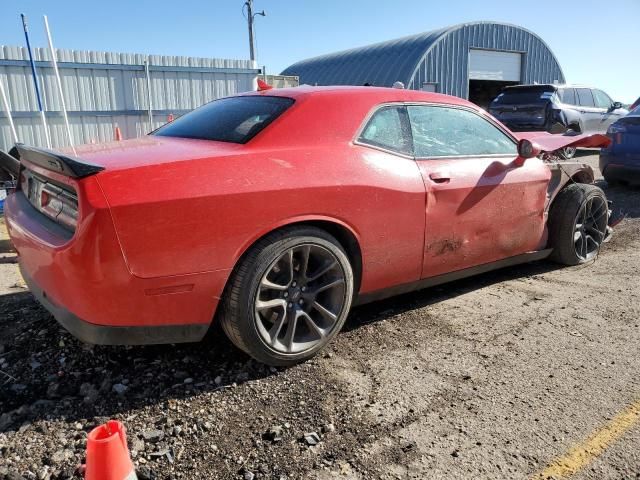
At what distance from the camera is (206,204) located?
2.43 m

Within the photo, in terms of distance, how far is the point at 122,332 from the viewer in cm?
241

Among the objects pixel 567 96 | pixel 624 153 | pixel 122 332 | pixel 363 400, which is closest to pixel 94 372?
pixel 122 332

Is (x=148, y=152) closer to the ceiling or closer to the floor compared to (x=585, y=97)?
closer to the ceiling

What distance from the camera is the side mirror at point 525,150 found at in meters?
3.88

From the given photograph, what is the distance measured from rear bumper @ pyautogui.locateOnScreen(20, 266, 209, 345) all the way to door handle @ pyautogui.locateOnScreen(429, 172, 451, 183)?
169 cm

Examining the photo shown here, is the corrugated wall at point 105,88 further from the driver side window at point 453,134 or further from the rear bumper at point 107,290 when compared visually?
the driver side window at point 453,134

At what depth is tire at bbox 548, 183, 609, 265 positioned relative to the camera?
174 inches

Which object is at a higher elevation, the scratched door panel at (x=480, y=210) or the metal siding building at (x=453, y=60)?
the metal siding building at (x=453, y=60)

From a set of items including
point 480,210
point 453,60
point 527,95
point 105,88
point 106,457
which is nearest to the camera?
point 106,457

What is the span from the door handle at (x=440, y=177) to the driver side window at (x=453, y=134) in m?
0.15

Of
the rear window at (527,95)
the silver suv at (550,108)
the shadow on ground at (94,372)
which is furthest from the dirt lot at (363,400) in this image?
the rear window at (527,95)

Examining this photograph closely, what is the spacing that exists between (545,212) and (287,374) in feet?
8.64

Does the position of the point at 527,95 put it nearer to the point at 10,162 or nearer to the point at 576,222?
the point at 576,222

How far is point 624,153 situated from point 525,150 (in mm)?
4955
